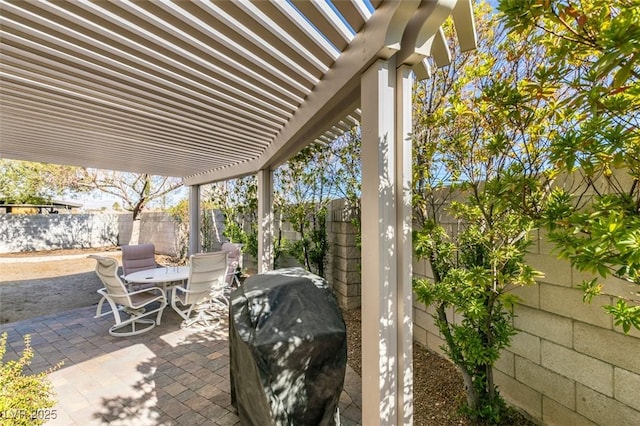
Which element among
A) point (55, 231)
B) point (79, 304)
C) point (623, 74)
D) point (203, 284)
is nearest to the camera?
point (623, 74)

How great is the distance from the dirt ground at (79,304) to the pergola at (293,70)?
806mm

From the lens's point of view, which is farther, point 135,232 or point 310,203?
point 135,232

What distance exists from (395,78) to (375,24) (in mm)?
350

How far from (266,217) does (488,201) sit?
4.46 m

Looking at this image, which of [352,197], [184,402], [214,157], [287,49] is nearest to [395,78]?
[287,49]

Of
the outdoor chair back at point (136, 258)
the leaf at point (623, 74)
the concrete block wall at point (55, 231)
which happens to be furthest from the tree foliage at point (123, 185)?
the leaf at point (623, 74)

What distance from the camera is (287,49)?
2186mm

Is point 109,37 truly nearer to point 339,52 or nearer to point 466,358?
point 339,52

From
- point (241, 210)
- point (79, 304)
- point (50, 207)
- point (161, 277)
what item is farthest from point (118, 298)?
point (50, 207)

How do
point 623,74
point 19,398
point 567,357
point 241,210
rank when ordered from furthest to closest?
point 241,210, point 567,357, point 19,398, point 623,74

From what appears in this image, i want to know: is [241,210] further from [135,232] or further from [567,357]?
[135,232]

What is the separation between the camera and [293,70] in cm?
243

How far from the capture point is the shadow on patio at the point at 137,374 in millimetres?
2467

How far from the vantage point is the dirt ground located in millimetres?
2434
